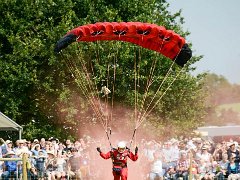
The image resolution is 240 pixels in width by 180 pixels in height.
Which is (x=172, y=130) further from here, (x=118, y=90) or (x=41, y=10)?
(x=41, y=10)

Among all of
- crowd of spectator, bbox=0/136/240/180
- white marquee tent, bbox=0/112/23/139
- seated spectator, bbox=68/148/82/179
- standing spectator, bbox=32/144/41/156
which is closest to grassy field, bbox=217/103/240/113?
white marquee tent, bbox=0/112/23/139

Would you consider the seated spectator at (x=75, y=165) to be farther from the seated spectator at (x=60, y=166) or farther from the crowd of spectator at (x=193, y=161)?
the crowd of spectator at (x=193, y=161)

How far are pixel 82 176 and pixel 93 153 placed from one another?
1478mm

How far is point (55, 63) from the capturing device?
91.2 ft

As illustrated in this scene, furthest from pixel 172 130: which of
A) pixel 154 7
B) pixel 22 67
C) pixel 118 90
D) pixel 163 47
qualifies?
pixel 163 47

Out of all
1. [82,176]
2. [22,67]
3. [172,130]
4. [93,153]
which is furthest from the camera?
[172,130]

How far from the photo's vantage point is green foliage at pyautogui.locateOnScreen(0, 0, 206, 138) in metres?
27.6

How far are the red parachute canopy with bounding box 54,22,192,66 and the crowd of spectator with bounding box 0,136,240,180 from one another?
3.16m

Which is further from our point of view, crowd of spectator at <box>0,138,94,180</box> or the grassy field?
Answer: the grassy field

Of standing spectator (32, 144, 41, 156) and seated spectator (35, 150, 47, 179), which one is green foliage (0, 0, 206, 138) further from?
seated spectator (35, 150, 47, 179)

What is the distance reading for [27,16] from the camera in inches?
1120

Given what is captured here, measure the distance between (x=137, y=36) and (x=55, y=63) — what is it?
39.0 feet

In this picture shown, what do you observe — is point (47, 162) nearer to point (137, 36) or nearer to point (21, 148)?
point (21, 148)

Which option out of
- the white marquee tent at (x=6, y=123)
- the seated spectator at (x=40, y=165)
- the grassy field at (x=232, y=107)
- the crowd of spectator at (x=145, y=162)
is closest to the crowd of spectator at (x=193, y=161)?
the crowd of spectator at (x=145, y=162)
